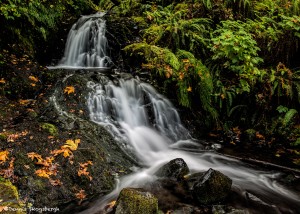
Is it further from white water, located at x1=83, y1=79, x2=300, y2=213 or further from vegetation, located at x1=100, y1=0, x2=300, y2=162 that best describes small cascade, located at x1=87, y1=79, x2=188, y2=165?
vegetation, located at x1=100, y1=0, x2=300, y2=162

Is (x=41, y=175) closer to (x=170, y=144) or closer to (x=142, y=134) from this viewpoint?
(x=142, y=134)

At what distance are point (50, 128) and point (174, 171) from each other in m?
2.36

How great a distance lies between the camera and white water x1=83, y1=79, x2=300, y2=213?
4840 millimetres

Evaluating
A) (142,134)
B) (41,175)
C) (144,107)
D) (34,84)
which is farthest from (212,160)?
(34,84)

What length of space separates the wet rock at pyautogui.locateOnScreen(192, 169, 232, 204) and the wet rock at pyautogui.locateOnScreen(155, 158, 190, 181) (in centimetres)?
53

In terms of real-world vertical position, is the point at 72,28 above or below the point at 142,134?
above

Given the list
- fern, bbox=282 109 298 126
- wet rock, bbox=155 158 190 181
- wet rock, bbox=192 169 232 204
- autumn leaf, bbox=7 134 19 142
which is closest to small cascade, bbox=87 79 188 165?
wet rock, bbox=155 158 190 181

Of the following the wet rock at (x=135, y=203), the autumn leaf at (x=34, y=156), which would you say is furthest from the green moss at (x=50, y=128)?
the wet rock at (x=135, y=203)

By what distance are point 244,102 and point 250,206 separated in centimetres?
387

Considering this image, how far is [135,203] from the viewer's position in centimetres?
347

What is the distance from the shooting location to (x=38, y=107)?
18.3 feet

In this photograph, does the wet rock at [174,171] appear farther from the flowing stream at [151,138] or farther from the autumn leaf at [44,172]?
the autumn leaf at [44,172]

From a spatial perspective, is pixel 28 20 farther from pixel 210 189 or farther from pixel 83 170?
pixel 210 189

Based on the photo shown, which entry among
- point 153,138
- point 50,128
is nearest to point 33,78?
point 50,128
